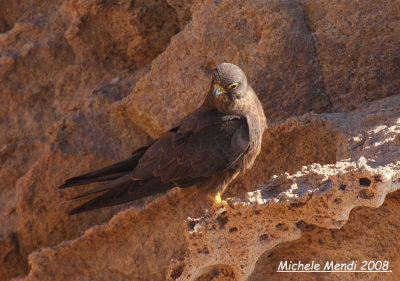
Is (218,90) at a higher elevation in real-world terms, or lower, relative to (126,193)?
higher

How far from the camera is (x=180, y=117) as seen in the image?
4.64 m

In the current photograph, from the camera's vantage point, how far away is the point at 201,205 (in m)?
4.32

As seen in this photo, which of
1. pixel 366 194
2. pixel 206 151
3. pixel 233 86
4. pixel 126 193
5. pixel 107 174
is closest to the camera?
pixel 366 194

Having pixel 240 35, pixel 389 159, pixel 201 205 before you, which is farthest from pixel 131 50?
pixel 389 159

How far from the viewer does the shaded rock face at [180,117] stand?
10.4 ft

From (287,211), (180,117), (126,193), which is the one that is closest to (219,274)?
(287,211)

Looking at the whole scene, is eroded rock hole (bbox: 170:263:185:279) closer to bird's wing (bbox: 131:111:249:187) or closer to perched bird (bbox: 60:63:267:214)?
perched bird (bbox: 60:63:267:214)

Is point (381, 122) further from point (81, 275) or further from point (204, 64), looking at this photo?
point (81, 275)

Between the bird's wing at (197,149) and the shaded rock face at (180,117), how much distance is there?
335 millimetres

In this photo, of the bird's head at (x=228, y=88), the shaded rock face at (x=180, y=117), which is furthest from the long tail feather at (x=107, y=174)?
the bird's head at (x=228, y=88)

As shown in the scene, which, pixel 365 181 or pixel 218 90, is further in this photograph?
A: pixel 218 90

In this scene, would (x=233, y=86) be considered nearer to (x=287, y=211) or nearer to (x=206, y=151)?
(x=206, y=151)

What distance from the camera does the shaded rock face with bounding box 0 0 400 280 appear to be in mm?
3156

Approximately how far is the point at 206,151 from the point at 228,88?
47 cm
